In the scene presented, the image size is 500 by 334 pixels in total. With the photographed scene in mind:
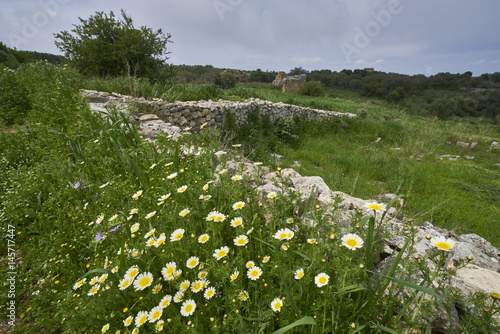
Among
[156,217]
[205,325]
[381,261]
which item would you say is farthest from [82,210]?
[381,261]

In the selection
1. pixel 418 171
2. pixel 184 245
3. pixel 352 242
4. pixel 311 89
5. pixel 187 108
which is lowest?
pixel 418 171

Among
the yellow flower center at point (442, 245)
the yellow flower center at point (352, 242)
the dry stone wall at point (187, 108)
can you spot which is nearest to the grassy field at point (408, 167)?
the dry stone wall at point (187, 108)

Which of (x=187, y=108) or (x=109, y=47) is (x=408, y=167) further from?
(x=109, y=47)

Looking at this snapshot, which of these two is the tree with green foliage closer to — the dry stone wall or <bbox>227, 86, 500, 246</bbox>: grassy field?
the dry stone wall

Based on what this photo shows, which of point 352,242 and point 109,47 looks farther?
point 109,47

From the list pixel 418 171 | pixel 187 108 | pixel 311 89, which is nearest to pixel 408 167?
pixel 418 171

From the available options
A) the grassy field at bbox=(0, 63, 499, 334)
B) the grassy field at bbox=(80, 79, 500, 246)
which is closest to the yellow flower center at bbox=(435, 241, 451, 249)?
the grassy field at bbox=(0, 63, 499, 334)

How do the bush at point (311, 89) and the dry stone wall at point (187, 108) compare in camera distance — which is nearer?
the dry stone wall at point (187, 108)

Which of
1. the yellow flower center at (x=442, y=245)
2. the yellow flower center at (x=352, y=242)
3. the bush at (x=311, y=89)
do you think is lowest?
the yellow flower center at (x=352, y=242)

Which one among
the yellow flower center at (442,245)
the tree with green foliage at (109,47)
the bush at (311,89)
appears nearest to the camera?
the yellow flower center at (442,245)

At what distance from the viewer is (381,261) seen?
1453 millimetres

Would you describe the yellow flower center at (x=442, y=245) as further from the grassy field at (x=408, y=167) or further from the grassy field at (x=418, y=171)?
the grassy field at (x=408, y=167)

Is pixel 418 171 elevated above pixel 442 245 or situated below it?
below

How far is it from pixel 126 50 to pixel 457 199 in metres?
12.2
